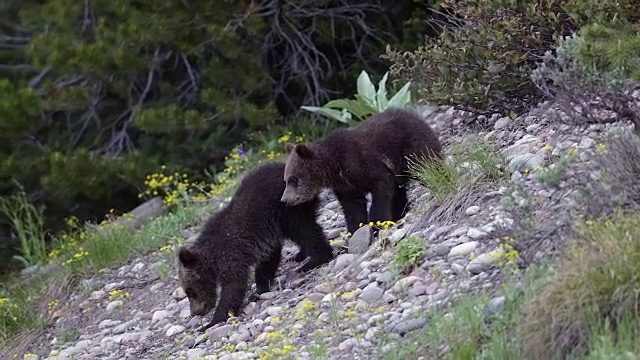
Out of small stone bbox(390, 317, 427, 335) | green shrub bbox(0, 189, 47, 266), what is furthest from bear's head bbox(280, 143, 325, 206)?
green shrub bbox(0, 189, 47, 266)

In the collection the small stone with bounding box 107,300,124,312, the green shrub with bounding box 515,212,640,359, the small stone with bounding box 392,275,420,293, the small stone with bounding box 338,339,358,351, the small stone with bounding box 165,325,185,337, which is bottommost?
the small stone with bounding box 107,300,124,312

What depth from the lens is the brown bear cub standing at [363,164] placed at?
8.00 metres

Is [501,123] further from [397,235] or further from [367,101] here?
[367,101]

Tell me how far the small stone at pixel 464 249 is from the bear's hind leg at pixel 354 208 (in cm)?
148

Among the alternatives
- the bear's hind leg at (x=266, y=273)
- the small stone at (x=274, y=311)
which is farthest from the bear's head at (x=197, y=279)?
the small stone at (x=274, y=311)

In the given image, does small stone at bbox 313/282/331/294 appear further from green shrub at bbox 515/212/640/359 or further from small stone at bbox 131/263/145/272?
small stone at bbox 131/263/145/272

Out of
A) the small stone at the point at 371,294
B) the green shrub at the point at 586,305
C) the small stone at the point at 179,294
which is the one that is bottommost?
the small stone at the point at 179,294

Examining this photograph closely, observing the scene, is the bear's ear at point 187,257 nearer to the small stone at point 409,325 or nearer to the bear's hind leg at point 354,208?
the bear's hind leg at point 354,208

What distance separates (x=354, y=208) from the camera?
8.27 meters

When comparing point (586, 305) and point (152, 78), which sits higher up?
point (586, 305)

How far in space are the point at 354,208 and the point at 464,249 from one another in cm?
164

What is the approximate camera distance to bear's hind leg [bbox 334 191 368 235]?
8227 millimetres

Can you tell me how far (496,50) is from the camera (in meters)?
9.12

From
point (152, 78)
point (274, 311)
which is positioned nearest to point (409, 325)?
point (274, 311)
